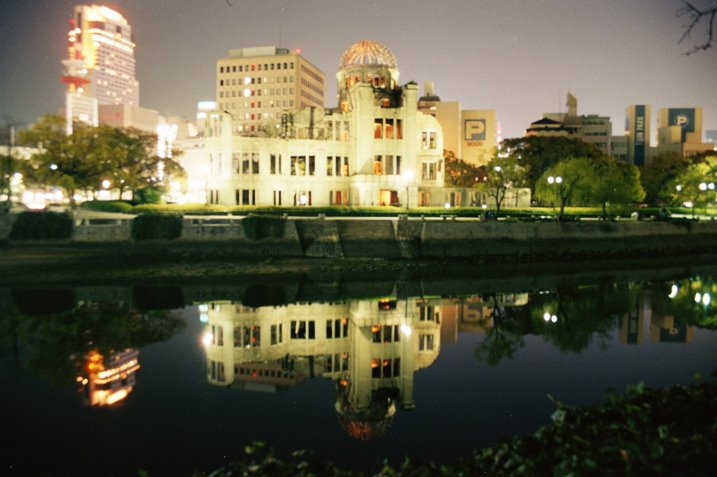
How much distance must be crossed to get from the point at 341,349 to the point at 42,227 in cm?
3371

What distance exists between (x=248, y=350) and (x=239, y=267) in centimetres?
1889

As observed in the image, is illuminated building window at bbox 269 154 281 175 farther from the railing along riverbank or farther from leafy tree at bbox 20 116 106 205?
the railing along riverbank

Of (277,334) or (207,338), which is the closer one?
(207,338)

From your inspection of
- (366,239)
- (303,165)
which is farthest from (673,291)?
(303,165)

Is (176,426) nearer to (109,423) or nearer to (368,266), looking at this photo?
(109,423)

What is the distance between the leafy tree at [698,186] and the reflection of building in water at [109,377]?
7071 cm

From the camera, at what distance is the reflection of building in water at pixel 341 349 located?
19.4m

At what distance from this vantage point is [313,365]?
2308 cm

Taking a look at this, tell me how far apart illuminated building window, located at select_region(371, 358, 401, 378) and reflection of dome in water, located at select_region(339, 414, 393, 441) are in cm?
473

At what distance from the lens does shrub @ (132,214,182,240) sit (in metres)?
47.2

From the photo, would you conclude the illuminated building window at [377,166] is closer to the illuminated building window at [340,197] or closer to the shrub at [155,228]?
the illuminated building window at [340,197]

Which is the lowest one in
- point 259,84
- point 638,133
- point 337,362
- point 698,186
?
point 337,362

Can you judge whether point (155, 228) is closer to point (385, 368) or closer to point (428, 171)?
point (385, 368)

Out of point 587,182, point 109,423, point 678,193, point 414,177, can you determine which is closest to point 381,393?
point 109,423
